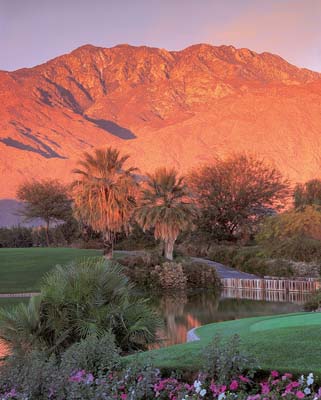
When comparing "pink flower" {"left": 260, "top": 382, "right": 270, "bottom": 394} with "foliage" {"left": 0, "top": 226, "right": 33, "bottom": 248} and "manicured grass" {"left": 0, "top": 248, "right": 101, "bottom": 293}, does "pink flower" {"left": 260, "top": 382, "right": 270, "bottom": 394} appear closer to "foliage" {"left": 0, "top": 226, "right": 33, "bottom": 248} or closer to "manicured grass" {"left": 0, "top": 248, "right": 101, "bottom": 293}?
"manicured grass" {"left": 0, "top": 248, "right": 101, "bottom": 293}

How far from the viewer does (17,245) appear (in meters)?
52.8

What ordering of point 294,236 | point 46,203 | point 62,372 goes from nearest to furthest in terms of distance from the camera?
1. point 62,372
2. point 294,236
3. point 46,203

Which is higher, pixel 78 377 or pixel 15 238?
pixel 15 238

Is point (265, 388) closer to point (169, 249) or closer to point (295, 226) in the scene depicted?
point (169, 249)

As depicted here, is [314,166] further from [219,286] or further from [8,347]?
[8,347]

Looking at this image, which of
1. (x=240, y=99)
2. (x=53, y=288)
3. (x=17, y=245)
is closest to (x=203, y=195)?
(x=17, y=245)

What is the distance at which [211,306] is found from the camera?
24344 mm

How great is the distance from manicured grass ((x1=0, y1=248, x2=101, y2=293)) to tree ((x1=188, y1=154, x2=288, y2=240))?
49.3 feet

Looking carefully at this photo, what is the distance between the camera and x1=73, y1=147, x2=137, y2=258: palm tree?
1358 inches

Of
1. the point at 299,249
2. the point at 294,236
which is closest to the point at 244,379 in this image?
the point at 299,249

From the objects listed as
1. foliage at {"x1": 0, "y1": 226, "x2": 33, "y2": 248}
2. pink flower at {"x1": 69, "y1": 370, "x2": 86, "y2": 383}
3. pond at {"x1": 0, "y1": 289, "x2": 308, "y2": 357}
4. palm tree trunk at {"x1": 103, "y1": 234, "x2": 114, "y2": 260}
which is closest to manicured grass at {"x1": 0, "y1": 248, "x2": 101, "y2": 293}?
palm tree trunk at {"x1": 103, "y1": 234, "x2": 114, "y2": 260}

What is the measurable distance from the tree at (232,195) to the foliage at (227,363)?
4313 centimetres

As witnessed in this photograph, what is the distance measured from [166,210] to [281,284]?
7545 mm

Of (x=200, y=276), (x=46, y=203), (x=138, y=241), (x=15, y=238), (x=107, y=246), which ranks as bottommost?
(x=200, y=276)
